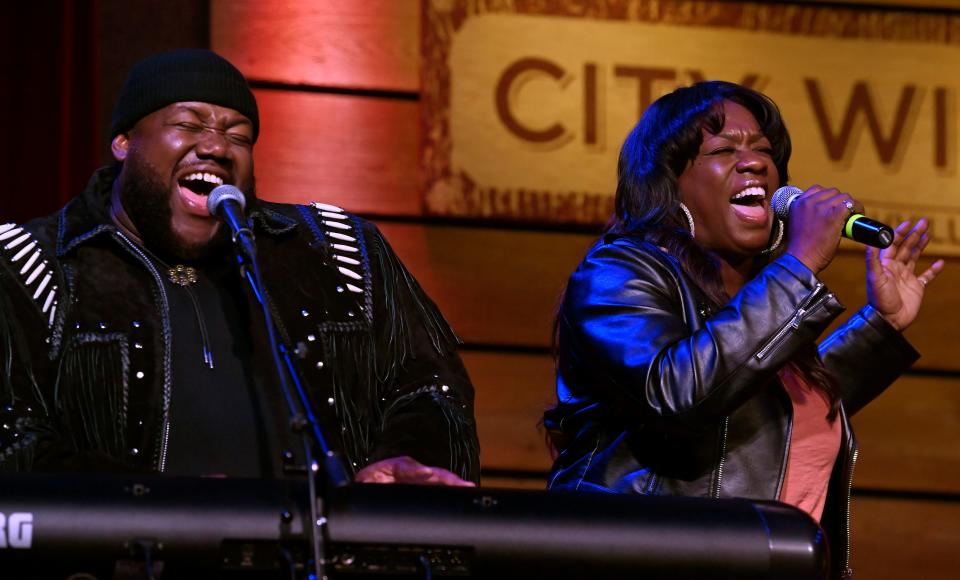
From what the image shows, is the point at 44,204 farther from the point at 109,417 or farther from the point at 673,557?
the point at 673,557

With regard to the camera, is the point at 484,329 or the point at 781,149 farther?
the point at 484,329

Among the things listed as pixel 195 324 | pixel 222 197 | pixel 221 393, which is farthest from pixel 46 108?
pixel 222 197

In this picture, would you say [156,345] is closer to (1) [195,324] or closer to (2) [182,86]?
(1) [195,324]

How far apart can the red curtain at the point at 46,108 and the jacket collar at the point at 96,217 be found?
95 cm

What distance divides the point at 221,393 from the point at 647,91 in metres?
2.30

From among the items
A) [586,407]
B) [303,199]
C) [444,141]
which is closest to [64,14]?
[303,199]

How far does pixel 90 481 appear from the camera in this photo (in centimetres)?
177

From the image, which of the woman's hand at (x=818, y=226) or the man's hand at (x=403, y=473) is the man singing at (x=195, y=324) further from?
the woman's hand at (x=818, y=226)

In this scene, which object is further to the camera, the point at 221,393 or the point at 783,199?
the point at 783,199

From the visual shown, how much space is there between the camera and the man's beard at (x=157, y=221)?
8.43ft

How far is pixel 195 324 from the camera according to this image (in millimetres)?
2490

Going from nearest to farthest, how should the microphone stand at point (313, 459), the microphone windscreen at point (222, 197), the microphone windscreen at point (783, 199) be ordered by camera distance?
1. the microphone stand at point (313, 459)
2. the microphone windscreen at point (222, 197)
3. the microphone windscreen at point (783, 199)

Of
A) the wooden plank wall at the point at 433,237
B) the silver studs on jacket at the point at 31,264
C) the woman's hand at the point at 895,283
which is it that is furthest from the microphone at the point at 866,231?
the wooden plank wall at the point at 433,237

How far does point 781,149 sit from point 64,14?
1.89 m
